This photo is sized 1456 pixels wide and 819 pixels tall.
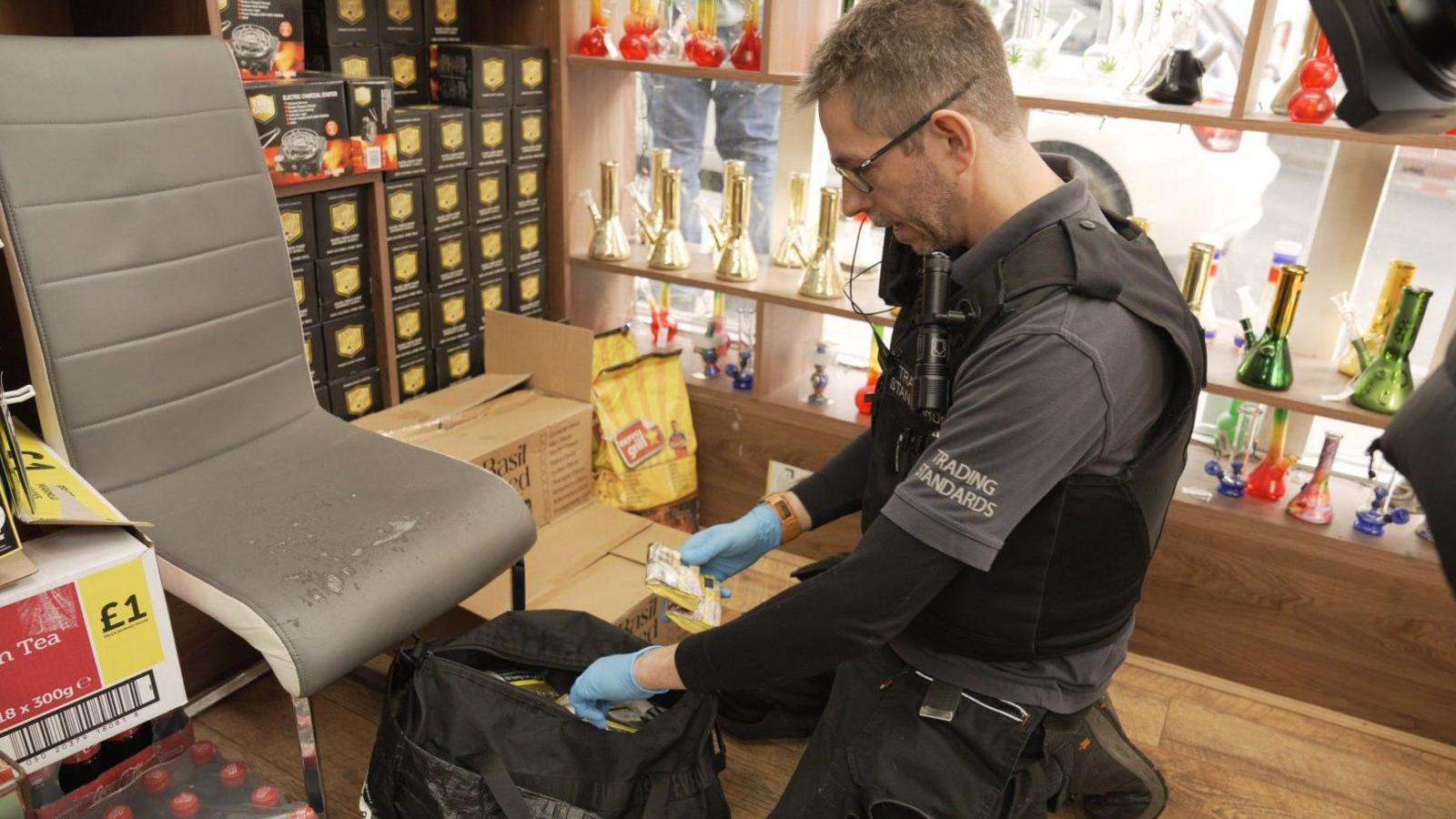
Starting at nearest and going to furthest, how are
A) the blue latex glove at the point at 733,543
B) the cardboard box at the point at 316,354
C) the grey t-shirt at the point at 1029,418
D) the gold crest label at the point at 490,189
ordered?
the grey t-shirt at the point at 1029,418
the blue latex glove at the point at 733,543
the cardboard box at the point at 316,354
the gold crest label at the point at 490,189

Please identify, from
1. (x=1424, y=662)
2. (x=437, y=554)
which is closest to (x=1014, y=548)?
(x=437, y=554)

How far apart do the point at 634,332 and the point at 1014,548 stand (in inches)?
67.7

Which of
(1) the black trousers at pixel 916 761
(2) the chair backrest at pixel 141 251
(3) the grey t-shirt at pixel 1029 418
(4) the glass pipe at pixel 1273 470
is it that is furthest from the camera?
(4) the glass pipe at pixel 1273 470

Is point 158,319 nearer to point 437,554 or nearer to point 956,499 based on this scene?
point 437,554

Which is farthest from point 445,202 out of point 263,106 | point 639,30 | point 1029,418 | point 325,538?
point 1029,418

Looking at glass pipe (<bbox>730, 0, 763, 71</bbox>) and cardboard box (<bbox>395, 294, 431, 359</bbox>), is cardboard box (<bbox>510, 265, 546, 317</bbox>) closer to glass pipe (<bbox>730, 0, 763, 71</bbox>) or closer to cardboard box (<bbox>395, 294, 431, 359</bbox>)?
cardboard box (<bbox>395, 294, 431, 359</bbox>)

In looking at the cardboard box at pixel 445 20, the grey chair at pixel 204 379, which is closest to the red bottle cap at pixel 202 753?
the grey chair at pixel 204 379

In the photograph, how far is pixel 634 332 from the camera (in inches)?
109

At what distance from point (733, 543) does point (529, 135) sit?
4.03 ft

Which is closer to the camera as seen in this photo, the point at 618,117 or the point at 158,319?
the point at 158,319

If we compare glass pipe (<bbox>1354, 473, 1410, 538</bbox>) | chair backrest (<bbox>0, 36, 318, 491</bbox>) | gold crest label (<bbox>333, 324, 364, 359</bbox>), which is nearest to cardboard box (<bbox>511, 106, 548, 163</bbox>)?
gold crest label (<bbox>333, 324, 364, 359</bbox>)

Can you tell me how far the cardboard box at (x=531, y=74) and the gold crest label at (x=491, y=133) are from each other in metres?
0.07

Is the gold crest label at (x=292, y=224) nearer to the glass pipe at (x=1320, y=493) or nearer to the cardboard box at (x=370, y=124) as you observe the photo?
the cardboard box at (x=370, y=124)

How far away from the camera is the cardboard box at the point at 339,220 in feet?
6.24
